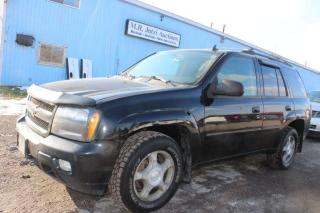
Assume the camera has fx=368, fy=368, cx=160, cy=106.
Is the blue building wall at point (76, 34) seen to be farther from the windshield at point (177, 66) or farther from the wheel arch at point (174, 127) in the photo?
the wheel arch at point (174, 127)

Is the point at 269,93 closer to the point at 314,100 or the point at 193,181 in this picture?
the point at 193,181

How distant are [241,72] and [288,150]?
2.03 m

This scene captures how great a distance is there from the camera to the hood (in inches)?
132

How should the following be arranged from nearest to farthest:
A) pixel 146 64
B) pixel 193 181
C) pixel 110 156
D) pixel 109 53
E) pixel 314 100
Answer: pixel 110 156, pixel 193 181, pixel 146 64, pixel 314 100, pixel 109 53

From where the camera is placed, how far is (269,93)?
5285mm

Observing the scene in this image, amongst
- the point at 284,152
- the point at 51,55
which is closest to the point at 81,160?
the point at 284,152

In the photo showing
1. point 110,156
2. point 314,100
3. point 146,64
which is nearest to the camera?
point 110,156

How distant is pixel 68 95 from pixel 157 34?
1429cm

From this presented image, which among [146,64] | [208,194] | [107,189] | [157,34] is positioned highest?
[157,34]

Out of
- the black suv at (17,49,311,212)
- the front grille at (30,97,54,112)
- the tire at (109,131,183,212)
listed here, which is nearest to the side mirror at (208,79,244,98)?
the black suv at (17,49,311,212)

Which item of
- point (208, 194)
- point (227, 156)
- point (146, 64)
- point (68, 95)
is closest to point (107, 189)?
point (68, 95)

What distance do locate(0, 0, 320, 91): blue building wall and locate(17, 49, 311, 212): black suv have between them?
29.5 feet

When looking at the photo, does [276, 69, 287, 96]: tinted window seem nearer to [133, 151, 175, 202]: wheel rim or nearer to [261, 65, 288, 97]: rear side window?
[261, 65, 288, 97]: rear side window

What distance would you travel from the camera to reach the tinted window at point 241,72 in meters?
4.41
